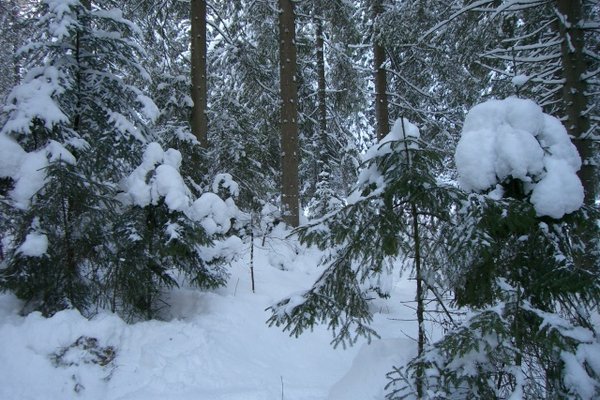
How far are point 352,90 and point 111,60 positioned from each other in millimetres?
9476

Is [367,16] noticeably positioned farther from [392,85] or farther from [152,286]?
[152,286]

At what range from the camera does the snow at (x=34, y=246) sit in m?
4.95

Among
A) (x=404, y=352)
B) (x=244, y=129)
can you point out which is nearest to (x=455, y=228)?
(x=404, y=352)

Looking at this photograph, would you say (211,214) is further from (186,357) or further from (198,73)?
(198,73)

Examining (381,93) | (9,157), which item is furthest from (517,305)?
(381,93)

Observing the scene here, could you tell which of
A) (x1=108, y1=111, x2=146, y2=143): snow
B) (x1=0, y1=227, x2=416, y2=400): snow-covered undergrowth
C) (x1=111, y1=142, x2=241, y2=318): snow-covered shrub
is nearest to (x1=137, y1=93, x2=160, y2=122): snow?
(x1=108, y1=111, x2=146, y2=143): snow

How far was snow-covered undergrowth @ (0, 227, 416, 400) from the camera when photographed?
4.29 metres

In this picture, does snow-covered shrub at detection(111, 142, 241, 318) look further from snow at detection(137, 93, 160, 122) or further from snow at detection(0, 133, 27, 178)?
snow at detection(0, 133, 27, 178)

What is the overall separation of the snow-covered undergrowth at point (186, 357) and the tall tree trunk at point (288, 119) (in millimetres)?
4336

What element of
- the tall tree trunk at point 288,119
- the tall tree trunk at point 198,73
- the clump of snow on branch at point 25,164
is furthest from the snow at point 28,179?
the tall tree trunk at point 288,119

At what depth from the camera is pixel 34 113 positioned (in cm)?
534

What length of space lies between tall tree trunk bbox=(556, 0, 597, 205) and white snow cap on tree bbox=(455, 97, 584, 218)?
352 cm

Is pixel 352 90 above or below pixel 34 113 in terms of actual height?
above

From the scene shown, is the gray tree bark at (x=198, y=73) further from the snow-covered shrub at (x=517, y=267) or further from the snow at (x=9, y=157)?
the snow-covered shrub at (x=517, y=267)
